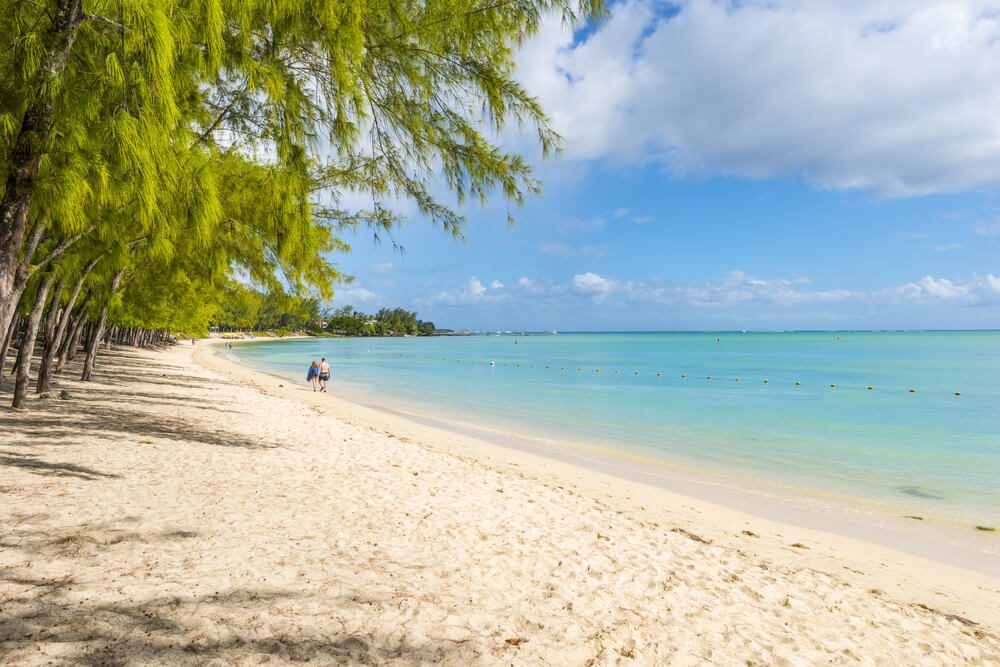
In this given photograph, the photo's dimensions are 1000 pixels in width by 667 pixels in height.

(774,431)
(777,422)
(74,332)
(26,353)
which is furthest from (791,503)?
(74,332)

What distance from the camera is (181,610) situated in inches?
132

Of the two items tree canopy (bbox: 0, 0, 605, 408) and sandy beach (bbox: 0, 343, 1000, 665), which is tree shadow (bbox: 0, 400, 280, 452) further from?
tree canopy (bbox: 0, 0, 605, 408)

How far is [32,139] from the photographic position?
3.96 m

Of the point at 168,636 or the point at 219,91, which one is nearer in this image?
the point at 168,636

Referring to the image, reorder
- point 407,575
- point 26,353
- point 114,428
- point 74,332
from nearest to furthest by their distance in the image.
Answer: point 407,575 → point 114,428 → point 26,353 → point 74,332

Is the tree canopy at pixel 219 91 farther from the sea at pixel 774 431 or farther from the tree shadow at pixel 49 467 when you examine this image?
the sea at pixel 774 431

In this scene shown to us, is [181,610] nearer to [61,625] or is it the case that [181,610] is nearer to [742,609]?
[61,625]

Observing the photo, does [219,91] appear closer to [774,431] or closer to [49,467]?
[49,467]

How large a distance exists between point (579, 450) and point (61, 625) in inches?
488

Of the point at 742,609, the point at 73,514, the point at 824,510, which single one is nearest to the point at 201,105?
the point at 73,514

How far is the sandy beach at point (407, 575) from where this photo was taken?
323 cm

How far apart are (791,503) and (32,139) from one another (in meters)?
11.8

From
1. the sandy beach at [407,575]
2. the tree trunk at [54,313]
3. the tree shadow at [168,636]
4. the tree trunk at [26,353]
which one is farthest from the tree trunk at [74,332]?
the tree shadow at [168,636]

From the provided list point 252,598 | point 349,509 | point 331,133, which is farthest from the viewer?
point 349,509
